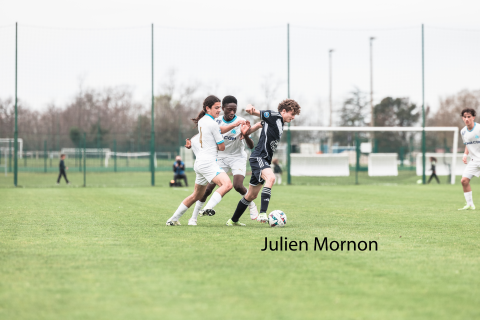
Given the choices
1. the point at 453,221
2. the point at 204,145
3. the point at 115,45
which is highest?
the point at 115,45

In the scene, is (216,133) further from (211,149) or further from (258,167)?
(258,167)

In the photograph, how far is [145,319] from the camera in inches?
140

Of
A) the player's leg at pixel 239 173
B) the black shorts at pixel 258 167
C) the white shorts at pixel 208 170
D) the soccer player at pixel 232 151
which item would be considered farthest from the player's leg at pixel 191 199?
the player's leg at pixel 239 173

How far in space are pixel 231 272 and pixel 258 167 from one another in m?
3.77

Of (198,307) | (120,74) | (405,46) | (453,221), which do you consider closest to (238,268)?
(198,307)

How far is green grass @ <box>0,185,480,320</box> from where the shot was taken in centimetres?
381

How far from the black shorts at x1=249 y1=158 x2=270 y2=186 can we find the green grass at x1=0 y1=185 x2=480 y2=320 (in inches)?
27.6

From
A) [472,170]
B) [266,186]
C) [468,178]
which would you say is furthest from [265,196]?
[472,170]

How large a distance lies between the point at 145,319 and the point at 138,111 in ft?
122

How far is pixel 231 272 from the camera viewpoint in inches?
197

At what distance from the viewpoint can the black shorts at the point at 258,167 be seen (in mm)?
8633

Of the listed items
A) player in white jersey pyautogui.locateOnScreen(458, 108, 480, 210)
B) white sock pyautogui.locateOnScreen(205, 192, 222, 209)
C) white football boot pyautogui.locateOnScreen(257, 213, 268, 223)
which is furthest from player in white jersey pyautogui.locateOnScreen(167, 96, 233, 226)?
player in white jersey pyautogui.locateOnScreen(458, 108, 480, 210)

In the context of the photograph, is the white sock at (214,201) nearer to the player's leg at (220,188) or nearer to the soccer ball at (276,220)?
the player's leg at (220,188)

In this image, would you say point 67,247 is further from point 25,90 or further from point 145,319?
point 25,90
